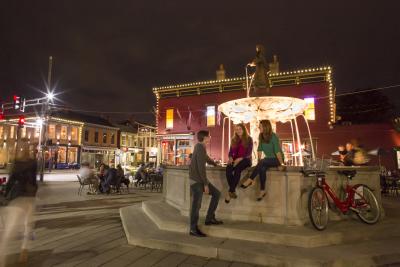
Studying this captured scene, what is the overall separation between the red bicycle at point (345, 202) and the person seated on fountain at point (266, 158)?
65 centimetres

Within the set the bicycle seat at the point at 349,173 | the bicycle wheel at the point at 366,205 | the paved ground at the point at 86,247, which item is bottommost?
the paved ground at the point at 86,247

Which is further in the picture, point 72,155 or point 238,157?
point 72,155

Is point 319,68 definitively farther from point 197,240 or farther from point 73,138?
point 73,138

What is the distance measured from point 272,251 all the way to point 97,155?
5204 centimetres

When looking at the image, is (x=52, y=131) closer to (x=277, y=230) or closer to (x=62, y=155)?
(x=62, y=155)

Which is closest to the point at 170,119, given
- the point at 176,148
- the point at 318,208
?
the point at 176,148

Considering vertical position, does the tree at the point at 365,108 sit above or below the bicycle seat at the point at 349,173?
above

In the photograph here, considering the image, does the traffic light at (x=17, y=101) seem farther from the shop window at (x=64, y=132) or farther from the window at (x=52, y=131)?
the shop window at (x=64, y=132)

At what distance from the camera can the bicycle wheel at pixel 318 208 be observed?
5621 millimetres

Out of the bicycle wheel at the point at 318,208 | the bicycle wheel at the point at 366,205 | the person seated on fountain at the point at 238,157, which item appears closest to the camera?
the bicycle wheel at the point at 318,208

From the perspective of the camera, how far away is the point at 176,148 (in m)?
28.6

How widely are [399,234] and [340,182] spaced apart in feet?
5.06

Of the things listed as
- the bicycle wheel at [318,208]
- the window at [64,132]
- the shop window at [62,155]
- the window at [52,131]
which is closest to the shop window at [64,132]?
the window at [64,132]

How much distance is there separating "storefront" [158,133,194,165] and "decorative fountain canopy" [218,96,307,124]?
1648 centimetres
